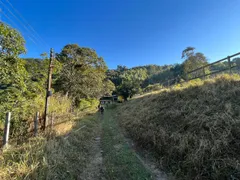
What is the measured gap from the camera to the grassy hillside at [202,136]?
2.62m

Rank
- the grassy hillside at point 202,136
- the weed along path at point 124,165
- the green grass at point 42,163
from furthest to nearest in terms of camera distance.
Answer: the weed along path at point 124,165, the grassy hillside at point 202,136, the green grass at point 42,163

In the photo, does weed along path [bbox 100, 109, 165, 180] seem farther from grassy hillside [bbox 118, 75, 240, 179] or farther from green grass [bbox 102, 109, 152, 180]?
grassy hillside [bbox 118, 75, 240, 179]

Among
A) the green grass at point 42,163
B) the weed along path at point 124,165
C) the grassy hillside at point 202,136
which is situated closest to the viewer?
the green grass at point 42,163

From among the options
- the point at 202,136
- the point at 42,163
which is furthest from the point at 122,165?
the point at 202,136

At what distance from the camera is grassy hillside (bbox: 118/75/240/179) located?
2.62 meters

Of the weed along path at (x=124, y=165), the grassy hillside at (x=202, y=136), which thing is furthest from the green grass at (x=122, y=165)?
the grassy hillside at (x=202, y=136)

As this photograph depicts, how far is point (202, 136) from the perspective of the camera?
331cm

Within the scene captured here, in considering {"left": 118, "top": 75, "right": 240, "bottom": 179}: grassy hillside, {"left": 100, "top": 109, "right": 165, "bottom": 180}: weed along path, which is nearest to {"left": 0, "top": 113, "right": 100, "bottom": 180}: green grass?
{"left": 100, "top": 109, "right": 165, "bottom": 180}: weed along path

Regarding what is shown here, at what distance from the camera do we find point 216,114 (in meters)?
3.79

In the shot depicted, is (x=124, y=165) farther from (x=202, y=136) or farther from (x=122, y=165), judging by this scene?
(x=202, y=136)

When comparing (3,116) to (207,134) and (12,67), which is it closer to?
(12,67)

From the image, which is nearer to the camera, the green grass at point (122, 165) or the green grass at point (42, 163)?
the green grass at point (42, 163)

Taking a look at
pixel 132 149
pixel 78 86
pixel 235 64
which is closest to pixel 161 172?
pixel 132 149

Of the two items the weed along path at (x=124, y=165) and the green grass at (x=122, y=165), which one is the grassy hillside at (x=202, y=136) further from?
the green grass at (x=122, y=165)
